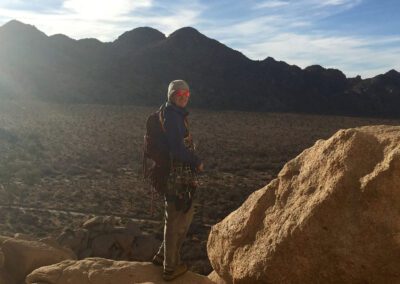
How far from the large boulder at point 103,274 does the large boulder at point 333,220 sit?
0.69 meters

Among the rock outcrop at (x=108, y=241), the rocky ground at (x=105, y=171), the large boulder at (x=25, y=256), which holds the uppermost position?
the large boulder at (x=25, y=256)

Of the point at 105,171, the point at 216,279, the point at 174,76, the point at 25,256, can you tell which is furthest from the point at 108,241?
the point at 174,76

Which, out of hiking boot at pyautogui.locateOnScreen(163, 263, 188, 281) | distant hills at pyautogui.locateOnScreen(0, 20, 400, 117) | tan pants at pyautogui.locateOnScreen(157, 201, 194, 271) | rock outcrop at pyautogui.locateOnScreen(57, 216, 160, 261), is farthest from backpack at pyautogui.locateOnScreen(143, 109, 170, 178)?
distant hills at pyautogui.locateOnScreen(0, 20, 400, 117)

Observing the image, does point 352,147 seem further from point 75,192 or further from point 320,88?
point 320,88

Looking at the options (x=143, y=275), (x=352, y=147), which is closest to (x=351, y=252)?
(x=352, y=147)

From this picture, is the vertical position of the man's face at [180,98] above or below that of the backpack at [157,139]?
above

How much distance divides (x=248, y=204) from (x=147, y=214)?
8.27 meters

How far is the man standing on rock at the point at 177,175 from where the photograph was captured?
13.5 feet

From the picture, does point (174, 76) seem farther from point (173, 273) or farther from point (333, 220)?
point (333, 220)

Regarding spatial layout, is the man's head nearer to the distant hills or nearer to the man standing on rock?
the man standing on rock

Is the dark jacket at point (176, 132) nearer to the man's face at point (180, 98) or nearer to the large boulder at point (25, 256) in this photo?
the man's face at point (180, 98)

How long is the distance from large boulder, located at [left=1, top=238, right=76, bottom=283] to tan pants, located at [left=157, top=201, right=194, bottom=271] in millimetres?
1587

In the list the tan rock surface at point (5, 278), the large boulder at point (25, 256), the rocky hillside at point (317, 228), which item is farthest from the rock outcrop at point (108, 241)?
the rocky hillside at point (317, 228)

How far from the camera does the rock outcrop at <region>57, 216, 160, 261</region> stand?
26.5 ft
